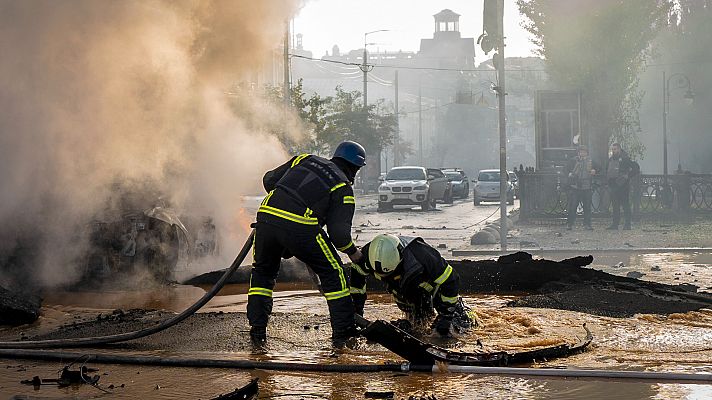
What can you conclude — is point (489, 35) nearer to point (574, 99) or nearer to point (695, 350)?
point (574, 99)

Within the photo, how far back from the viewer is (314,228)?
8.11m

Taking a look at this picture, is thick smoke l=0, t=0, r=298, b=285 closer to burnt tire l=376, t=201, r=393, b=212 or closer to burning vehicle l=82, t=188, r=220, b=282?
burning vehicle l=82, t=188, r=220, b=282

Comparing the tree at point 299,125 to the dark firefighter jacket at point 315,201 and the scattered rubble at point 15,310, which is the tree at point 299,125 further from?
the dark firefighter jacket at point 315,201

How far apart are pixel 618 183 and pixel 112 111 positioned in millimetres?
12337

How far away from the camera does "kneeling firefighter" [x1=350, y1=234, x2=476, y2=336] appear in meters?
8.15

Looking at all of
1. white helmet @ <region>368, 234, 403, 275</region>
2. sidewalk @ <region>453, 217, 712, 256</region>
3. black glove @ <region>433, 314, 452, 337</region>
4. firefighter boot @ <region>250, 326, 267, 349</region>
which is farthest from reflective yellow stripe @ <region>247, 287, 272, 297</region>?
sidewalk @ <region>453, 217, 712, 256</region>

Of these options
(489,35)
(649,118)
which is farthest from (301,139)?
(649,118)

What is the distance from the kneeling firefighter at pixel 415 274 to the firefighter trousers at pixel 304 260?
33cm

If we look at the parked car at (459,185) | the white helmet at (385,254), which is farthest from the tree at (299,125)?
the white helmet at (385,254)

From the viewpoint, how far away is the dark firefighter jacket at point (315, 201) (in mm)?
8086

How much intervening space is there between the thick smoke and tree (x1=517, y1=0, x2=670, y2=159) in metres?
15.8

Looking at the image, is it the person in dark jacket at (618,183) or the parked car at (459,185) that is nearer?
the person in dark jacket at (618,183)

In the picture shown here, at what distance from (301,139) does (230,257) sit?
17.1 metres

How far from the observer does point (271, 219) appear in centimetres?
813
